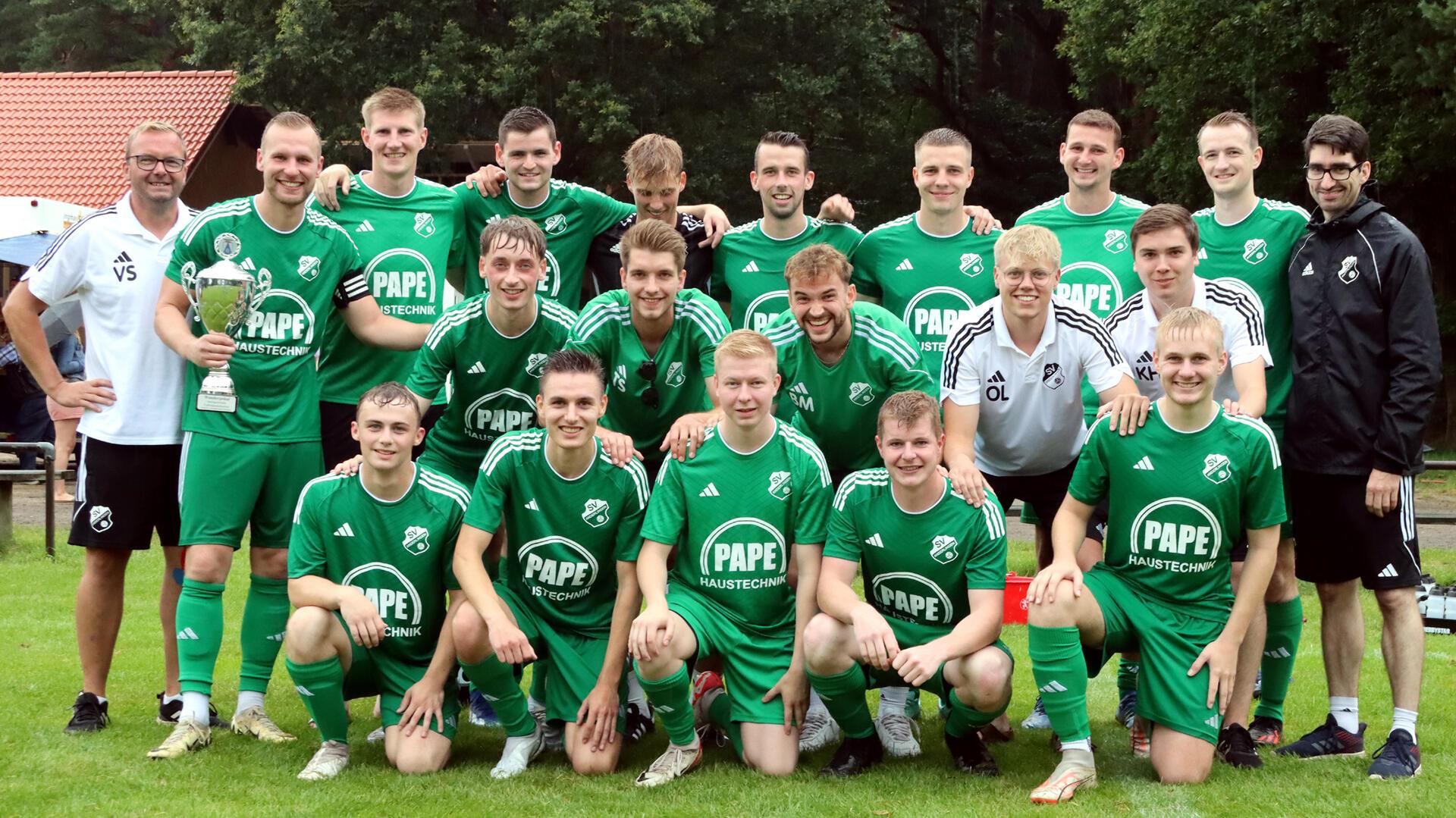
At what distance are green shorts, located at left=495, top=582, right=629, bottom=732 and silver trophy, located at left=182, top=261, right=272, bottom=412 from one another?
4.34ft

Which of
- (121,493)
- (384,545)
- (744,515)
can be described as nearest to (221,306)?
(121,493)

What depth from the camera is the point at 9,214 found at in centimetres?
1454

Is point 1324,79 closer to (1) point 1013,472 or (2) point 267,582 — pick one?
(1) point 1013,472

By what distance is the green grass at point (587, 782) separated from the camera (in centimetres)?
461

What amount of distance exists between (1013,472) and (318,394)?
9.73ft

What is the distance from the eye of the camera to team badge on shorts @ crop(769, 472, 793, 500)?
528 cm

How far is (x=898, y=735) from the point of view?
548 cm

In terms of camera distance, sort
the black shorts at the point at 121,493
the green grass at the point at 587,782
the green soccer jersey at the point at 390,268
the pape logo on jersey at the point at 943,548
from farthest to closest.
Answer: the green soccer jersey at the point at 390,268 → the black shorts at the point at 121,493 → the pape logo on jersey at the point at 943,548 → the green grass at the point at 587,782

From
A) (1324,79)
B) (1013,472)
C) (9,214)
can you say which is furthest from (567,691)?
(1324,79)

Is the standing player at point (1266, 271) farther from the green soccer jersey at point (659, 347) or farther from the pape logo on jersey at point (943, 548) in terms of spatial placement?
the green soccer jersey at point (659, 347)

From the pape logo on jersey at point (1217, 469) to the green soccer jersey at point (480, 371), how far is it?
100 inches

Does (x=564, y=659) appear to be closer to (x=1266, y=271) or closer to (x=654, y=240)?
(x=654, y=240)

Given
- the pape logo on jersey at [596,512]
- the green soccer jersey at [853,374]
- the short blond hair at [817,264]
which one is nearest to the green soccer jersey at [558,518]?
the pape logo on jersey at [596,512]

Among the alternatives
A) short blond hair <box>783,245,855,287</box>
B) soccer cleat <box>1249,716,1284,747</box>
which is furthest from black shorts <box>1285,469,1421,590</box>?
short blond hair <box>783,245,855,287</box>
